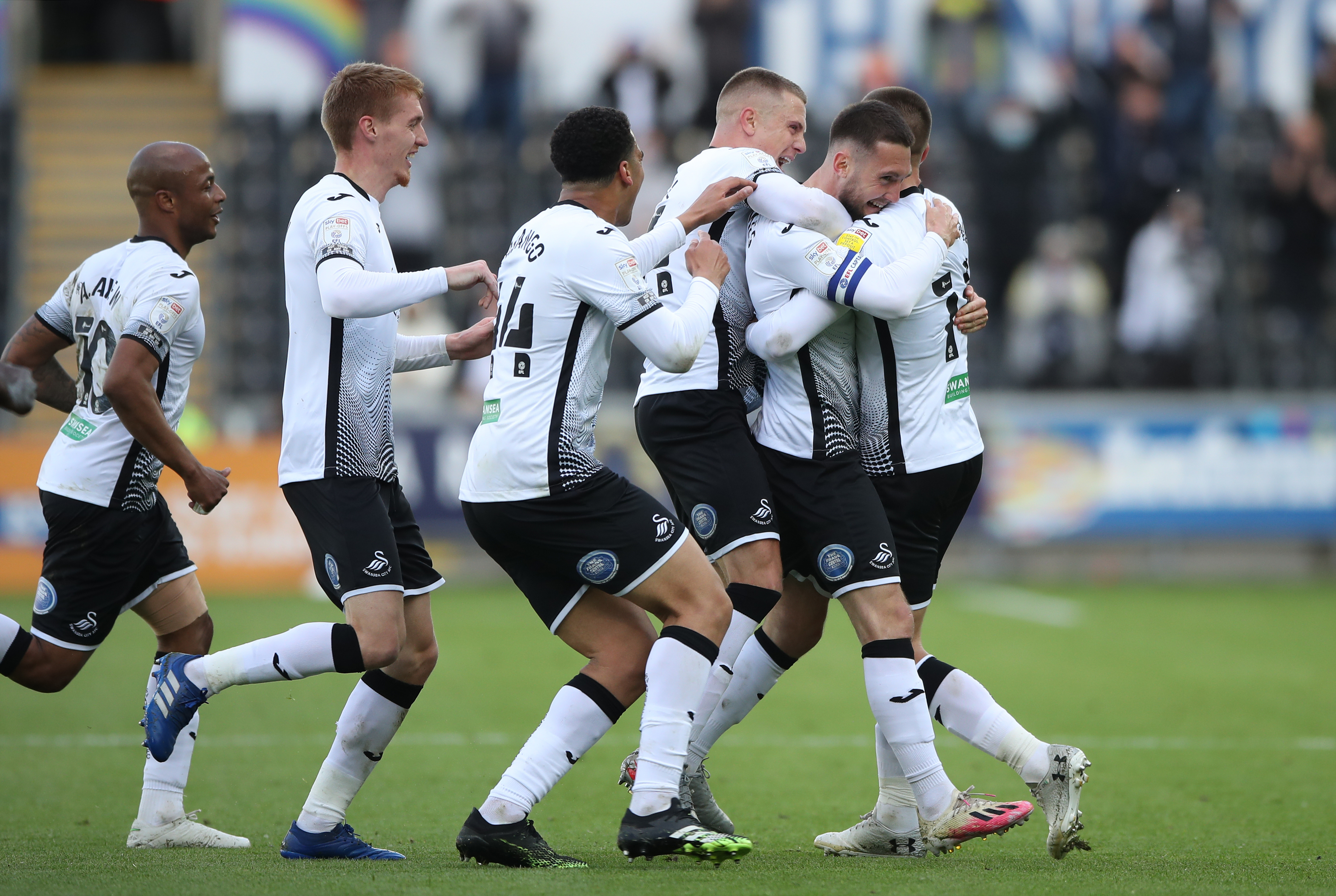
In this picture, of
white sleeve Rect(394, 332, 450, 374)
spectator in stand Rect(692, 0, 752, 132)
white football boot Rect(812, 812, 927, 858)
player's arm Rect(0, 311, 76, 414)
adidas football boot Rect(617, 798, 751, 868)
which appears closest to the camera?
adidas football boot Rect(617, 798, 751, 868)

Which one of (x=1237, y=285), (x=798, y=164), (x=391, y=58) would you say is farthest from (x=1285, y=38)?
(x=391, y=58)

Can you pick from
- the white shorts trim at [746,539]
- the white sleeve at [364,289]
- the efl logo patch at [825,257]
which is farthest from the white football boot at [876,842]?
the white sleeve at [364,289]

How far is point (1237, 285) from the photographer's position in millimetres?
18953

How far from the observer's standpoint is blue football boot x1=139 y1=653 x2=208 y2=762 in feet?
15.9

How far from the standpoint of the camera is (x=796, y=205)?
5.07m

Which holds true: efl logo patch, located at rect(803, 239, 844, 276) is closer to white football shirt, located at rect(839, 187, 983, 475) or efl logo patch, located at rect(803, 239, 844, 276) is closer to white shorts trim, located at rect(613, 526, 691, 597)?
white football shirt, located at rect(839, 187, 983, 475)

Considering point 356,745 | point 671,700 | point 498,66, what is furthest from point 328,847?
point 498,66

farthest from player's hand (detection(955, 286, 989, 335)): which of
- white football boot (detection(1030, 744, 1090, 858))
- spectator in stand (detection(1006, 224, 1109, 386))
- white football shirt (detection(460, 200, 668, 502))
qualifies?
spectator in stand (detection(1006, 224, 1109, 386))

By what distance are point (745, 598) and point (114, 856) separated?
225cm

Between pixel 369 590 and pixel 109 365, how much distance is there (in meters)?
1.20

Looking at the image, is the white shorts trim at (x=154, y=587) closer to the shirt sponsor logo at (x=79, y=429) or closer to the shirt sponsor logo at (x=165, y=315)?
the shirt sponsor logo at (x=79, y=429)

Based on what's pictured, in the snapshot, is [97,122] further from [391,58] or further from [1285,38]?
[1285,38]

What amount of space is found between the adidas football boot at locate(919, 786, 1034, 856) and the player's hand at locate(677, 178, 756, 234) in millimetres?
2079

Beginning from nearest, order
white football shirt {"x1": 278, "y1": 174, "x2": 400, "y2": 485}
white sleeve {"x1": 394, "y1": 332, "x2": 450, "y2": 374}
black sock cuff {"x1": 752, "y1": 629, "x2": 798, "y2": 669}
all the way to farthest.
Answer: white football shirt {"x1": 278, "y1": 174, "x2": 400, "y2": 485} < white sleeve {"x1": 394, "y1": 332, "x2": 450, "y2": 374} < black sock cuff {"x1": 752, "y1": 629, "x2": 798, "y2": 669}
